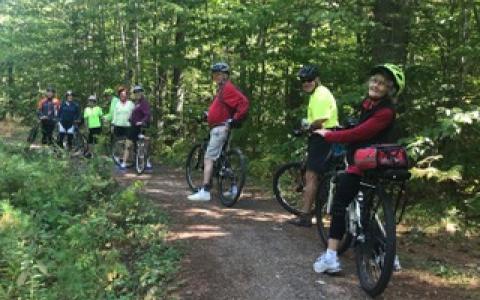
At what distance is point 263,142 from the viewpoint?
1427 centimetres

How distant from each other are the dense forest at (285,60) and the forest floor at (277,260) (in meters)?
1.09

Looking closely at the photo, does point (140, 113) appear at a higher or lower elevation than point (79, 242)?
higher

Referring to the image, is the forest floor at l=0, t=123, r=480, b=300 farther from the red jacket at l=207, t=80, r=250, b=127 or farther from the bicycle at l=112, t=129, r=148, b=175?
the bicycle at l=112, t=129, r=148, b=175

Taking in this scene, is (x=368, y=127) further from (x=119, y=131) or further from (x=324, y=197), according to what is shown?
(x=119, y=131)

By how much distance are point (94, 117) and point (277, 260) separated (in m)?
12.5

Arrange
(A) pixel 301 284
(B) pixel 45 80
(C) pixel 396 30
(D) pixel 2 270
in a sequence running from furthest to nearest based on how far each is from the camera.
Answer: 1. (B) pixel 45 80
2. (C) pixel 396 30
3. (D) pixel 2 270
4. (A) pixel 301 284

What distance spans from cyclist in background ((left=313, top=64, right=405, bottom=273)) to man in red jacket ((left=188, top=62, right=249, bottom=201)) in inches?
142

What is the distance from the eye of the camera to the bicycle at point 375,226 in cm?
525

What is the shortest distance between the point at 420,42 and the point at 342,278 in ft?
19.2

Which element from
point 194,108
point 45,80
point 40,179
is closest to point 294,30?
point 194,108

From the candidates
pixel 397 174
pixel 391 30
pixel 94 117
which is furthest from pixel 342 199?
pixel 94 117

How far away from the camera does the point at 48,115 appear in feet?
60.4

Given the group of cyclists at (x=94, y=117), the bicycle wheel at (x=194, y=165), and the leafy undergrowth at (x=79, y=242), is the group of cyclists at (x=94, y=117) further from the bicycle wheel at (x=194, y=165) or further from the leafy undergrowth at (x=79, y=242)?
the bicycle wheel at (x=194, y=165)

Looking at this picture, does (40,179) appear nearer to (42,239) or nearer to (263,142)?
(42,239)
